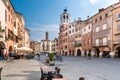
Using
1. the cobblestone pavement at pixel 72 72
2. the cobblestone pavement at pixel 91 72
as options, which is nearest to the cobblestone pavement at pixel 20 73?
the cobblestone pavement at pixel 72 72

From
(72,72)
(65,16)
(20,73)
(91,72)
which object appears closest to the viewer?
(20,73)

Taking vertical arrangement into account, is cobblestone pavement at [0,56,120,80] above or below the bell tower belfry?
below

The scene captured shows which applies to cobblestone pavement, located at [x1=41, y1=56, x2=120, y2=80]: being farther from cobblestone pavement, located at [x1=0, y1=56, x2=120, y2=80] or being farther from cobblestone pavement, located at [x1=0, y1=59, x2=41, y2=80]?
cobblestone pavement, located at [x1=0, y1=59, x2=41, y2=80]

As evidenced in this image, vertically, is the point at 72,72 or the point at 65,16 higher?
the point at 65,16

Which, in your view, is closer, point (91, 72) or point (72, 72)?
point (91, 72)

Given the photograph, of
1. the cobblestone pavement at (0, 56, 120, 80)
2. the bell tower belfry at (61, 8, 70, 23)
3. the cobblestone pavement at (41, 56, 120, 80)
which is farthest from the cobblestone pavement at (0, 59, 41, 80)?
the bell tower belfry at (61, 8, 70, 23)

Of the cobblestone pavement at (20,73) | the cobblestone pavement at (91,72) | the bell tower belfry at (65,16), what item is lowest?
the cobblestone pavement at (91,72)

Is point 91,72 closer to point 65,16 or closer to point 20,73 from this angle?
point 20,73

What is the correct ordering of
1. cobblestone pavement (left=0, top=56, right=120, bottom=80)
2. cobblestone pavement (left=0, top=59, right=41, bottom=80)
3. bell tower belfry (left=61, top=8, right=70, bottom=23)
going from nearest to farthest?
cobblestone pavement (left=0, top=59, right=41, bottom=80)
cobblestone pavement (left=0, top=56, right=120, bottom=80)
bell tower belfry (left=61, top=8, right=70, bottom=23)

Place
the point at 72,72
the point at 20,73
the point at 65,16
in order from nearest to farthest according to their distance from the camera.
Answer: the point at 20,73 → the point at 72,72 → the point at 65,16

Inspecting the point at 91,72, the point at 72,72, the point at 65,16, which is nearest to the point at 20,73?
the point at 72,72

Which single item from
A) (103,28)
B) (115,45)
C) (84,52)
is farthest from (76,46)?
(115,45)

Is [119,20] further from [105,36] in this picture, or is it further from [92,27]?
[92,27]

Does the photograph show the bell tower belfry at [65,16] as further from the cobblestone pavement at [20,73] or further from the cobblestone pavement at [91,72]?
the cobblestone pavement at [20,73]
